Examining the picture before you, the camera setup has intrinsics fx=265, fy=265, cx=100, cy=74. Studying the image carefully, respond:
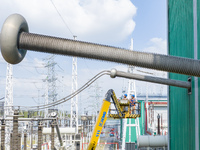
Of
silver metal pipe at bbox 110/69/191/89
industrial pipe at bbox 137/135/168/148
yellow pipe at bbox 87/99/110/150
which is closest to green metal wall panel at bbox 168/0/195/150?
silver metal pipe at bbox 110/69/191/89

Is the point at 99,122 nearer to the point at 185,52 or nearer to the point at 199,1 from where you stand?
the point at 185,52

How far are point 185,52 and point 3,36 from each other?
5288 mm

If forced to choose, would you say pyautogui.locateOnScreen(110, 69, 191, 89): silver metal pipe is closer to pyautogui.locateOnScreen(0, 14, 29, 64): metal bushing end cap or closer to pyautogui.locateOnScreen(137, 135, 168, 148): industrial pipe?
pyautogui.locateOnScreen(0, 14, 29, 64): metal bushing end cap

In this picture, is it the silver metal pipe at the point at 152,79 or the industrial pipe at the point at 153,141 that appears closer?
the silver metal pipe at the point at 152,79

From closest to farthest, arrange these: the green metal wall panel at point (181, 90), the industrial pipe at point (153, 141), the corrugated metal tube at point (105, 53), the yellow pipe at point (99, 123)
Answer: the corrugated metal tube at point (105, 53) → the green metal wall panel at point (181, 90) → the yellow pipe at point (99, 123) → the industrial pipe at point (153, 141)

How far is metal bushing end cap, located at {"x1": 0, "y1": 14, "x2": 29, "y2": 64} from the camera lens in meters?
2.80

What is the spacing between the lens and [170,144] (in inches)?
351

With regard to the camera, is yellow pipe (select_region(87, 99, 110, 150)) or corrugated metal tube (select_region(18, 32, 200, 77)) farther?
yellow pipe (select_region(87, 99, 110, 150))

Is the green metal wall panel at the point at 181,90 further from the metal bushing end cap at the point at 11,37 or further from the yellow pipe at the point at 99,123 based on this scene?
the metal bushing end cap at the point at 11,37

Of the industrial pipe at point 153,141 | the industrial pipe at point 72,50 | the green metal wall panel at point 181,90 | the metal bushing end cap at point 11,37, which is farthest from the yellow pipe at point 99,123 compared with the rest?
the industrial pipe at point 153,141

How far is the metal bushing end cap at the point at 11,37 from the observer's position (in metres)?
2.80

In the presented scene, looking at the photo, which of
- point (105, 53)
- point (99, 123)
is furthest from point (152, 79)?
point (99, 123)

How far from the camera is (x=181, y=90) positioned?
7.38 meters

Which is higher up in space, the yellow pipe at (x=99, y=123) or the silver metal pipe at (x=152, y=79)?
the silver metal pipe at (x=152, y=79)
